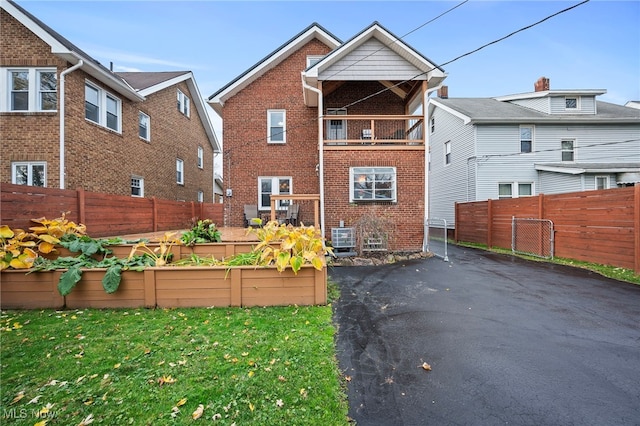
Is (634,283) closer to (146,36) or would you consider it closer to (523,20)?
(523,20)

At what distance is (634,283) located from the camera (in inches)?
221

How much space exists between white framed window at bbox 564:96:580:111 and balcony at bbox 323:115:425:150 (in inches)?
440

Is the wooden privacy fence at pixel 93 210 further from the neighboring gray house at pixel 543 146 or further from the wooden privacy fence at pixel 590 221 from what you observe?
the neighboring gray house at pixel 543 146

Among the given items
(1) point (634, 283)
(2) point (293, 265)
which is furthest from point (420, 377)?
(1) point (634, 283)

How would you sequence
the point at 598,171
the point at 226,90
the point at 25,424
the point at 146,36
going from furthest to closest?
1. the point at 598,171
2. the point at 226,90
3. the point at 146,36
4. the point at 25,424

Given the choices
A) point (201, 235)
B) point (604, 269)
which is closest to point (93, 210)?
point (201, 235)

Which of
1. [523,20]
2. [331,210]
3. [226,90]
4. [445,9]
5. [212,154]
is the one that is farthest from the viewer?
[212,154]

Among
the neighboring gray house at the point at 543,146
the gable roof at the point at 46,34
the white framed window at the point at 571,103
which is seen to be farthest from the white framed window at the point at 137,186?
the white framed window at the point at 571,103

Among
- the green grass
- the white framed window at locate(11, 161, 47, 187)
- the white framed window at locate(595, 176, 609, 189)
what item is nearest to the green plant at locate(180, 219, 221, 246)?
the white framed window at locate(11, 161, 47, 187)

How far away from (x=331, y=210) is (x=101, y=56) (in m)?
13.6

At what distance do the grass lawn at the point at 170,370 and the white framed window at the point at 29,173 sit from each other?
717cm

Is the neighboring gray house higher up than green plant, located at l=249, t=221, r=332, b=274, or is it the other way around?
the neighboring gray house

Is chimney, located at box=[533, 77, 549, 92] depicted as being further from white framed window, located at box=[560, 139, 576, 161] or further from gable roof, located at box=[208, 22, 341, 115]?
gable roof, located at box=[208, 22, 341, 115]

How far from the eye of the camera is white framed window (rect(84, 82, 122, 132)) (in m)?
9.90
